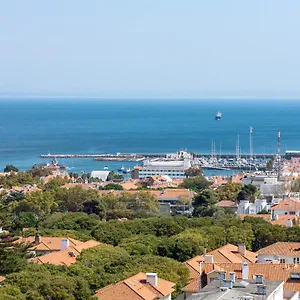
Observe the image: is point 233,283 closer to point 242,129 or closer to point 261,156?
point 261,156

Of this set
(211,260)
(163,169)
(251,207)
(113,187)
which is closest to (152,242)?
(211,260)

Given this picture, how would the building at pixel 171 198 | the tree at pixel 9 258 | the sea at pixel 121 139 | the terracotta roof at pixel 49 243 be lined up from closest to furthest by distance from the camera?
the tree at pixel 9 258
the terracotta roof at pixel 49 243
the building at pixel 171 198
the sea at pixel 121 139

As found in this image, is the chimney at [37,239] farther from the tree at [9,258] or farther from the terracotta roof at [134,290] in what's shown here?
the terracotta roof at [134,290]

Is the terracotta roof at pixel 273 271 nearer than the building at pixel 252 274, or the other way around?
the building at pixel 252 274

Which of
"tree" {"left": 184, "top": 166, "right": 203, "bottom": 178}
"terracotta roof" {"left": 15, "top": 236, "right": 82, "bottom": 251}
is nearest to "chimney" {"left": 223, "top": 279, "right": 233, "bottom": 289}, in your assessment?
"terracotta roof" {"left": 15, "top": 236, "right": 82, "bottom": 251}

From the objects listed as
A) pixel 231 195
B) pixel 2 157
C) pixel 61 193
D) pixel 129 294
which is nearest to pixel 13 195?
pixel 61 193

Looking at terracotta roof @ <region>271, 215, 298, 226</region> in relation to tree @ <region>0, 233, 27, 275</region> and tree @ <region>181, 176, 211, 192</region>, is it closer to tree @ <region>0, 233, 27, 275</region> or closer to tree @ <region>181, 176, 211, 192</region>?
tree @ <region>0, 233, 27, 275</region>

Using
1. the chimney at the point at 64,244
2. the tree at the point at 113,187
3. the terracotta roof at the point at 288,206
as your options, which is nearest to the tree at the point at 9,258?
the chimney at the point at 64,244
